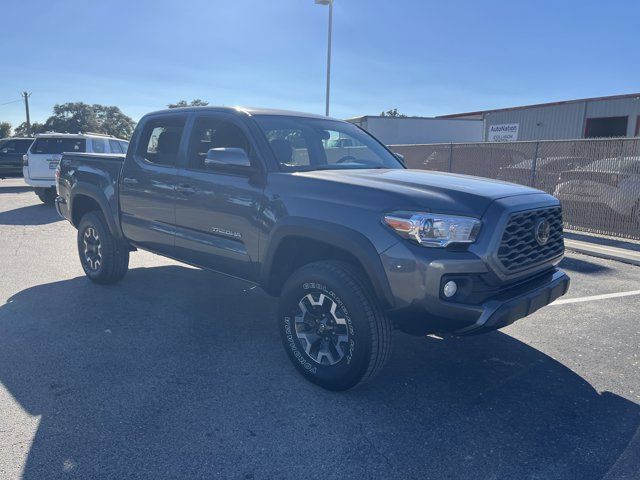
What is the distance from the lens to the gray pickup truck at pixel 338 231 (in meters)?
2.95

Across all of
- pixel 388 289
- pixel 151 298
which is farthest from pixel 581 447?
pixel 151 298

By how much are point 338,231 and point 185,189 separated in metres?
1.80

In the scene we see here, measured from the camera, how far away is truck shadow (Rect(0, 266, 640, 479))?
8.61 ft

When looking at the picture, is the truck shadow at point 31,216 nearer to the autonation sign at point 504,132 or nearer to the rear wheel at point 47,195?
the rear wheel at point 47,195

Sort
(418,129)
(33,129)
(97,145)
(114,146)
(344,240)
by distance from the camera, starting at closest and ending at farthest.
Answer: (344,240) → (97,145) → (114,146) → (418,129) → (33,129)

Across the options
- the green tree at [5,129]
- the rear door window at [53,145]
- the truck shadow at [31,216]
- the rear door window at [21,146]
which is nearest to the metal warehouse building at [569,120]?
the rear door window at [53,145]

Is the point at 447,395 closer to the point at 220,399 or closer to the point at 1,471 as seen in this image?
the point at 220,399

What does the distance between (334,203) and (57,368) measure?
235 centimetres

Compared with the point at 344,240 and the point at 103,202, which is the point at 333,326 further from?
the point at 103,202

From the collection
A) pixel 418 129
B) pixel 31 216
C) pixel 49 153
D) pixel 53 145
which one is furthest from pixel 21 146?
pixel 418 129

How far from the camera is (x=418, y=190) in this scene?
10.4 ft

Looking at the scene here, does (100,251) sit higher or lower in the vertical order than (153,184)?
lower

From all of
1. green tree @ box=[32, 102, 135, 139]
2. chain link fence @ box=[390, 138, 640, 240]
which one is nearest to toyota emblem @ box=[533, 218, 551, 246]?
chain link fence @ box=[390, 138, 640, 240]

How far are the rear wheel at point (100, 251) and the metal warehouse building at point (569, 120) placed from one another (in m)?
24.3
